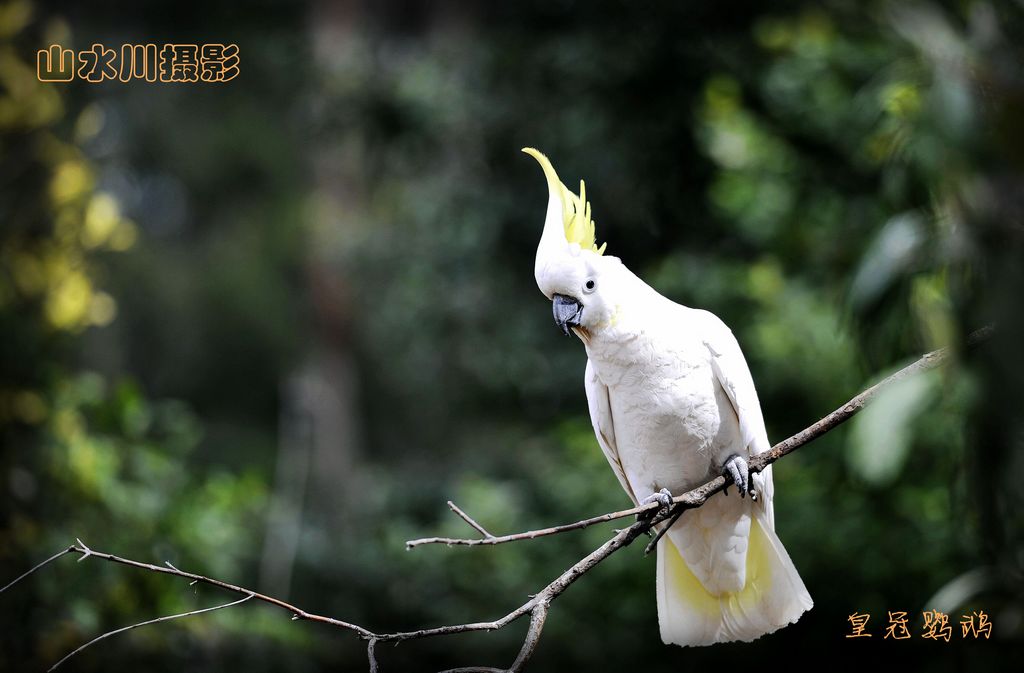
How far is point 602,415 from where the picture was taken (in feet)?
3.90

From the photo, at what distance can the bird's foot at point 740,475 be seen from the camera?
40.1 inches

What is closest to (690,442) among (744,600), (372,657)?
(744,600)

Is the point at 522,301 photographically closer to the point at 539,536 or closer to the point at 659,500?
the point at 659,500

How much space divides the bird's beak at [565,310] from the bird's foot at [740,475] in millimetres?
266

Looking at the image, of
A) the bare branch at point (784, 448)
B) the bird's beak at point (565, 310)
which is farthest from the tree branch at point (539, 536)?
the bird's beak at point (565, 310)

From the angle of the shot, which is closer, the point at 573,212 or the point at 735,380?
the point at 573,212

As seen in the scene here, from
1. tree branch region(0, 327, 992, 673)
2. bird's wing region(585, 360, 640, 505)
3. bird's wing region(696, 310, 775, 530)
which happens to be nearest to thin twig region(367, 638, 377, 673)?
tree branch region(0, 327, 992, 673)

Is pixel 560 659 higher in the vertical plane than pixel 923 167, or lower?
lower

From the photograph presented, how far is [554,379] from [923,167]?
1.83 m

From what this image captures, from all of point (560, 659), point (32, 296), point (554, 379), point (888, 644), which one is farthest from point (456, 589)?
point (32, 296)

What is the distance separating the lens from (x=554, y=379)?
330 cm

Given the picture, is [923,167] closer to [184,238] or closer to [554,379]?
[554,379]

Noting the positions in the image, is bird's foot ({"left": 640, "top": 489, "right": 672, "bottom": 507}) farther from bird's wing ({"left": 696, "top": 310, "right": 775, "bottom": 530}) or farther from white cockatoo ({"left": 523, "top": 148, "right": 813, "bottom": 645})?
bird's wing ({"left": 696, "top": 310, "right": 775, "bottom": 530})

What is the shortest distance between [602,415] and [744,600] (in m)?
0.29
